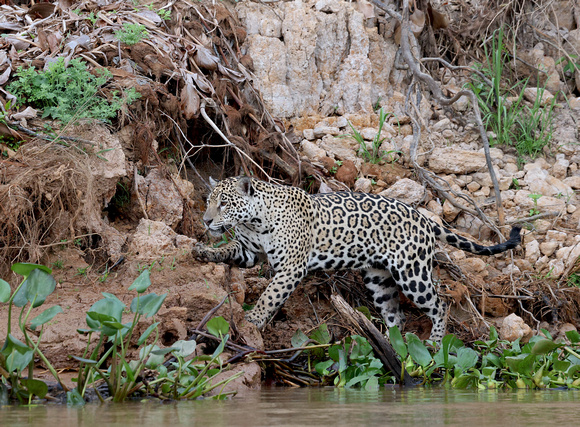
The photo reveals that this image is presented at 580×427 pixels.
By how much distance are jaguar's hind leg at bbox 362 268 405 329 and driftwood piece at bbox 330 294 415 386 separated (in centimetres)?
194

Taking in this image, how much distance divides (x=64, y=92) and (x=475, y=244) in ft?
15.4

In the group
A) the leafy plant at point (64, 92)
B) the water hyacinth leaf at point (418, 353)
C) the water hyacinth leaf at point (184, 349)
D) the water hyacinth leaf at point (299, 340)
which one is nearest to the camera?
the water hyacinth leaf at point (184, 349)

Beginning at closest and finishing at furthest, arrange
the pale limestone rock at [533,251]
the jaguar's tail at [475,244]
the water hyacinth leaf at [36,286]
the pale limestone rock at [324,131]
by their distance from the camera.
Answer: the water hyacinth leaf at [36,286]
the jaguar's tail at [475,244]
the pale limestone rock at [533,251]
the pale limestone rock at [324,131]

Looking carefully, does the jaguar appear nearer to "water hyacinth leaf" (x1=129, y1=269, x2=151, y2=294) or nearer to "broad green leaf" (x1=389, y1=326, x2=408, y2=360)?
"broad green leaf" (x1=389, y1=326, x2=408, y2=360)

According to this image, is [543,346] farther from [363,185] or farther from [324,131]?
[324,131]

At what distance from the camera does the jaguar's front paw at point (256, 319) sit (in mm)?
6602

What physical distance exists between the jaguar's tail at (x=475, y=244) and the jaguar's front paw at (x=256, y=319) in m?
2.40

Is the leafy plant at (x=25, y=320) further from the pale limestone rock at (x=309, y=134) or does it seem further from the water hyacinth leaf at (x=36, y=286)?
the pale limestone rock at (x=309, y=134)

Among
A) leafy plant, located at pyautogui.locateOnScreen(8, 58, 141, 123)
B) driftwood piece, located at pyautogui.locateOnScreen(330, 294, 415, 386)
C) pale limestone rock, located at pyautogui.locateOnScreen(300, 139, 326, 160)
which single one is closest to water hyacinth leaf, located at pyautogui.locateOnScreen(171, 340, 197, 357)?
driftwood piece, located at pyautogui.locateOnScreen(330, 294, 415, 386)

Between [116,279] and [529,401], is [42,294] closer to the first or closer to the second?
[116,279]

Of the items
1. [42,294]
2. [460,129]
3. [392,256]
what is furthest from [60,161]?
[460,129]

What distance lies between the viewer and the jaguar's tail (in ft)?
24.3

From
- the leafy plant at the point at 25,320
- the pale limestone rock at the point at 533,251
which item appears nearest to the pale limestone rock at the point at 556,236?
the pale limestone rock at the point at 533,251

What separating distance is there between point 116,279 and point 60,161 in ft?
4.14
